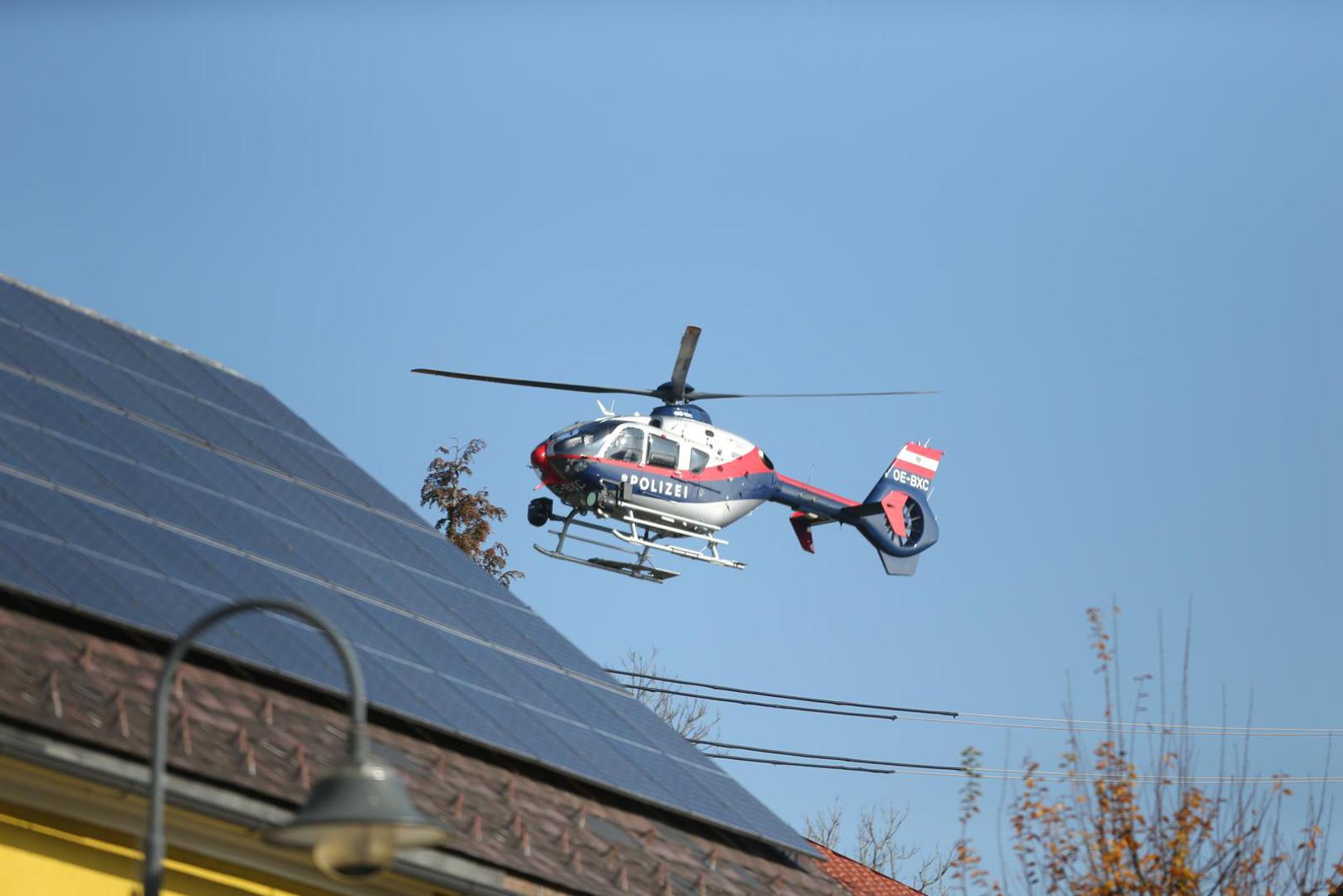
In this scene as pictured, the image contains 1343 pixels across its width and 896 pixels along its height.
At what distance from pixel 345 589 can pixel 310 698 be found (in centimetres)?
272

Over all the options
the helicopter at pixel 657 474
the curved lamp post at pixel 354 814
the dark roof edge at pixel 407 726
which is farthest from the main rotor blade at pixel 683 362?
the curved lamp post at pixel 354 814

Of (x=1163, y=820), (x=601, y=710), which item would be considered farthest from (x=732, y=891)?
(x=1163, y=820)

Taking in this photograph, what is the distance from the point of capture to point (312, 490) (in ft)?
62.6

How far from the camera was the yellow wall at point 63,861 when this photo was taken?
11461 millimetres

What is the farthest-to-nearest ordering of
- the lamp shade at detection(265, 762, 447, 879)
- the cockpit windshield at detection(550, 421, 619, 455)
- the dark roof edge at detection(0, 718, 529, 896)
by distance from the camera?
1. the cockpit windshield at detection(550, 421, 619, 455)
2. the dark roof edge at detection(0, 718, 529, 896)
3. the lamp shade at detection(265, 762, 447, 879)

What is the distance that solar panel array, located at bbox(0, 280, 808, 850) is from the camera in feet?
47.2

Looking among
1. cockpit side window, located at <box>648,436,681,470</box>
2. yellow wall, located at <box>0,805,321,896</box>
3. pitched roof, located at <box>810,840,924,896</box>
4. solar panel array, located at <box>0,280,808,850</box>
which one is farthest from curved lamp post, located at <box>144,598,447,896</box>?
cockpit side window, located at <box>648,436,681,470</box>

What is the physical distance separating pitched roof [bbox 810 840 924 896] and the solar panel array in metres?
4.54

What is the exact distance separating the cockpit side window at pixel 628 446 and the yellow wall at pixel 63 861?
70.4ft

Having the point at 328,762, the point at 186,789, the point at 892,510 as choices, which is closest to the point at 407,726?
the point at 328,762

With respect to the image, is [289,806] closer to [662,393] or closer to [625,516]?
[625,516]

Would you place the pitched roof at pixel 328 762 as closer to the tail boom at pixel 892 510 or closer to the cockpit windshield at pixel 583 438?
the cockpit windshield at pixel 583 438

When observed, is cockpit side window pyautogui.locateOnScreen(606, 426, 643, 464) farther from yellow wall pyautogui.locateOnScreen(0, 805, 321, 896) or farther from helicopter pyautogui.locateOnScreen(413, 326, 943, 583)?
yellow wall pyautogui.locateOnScreen(0, 805, 321, 896)

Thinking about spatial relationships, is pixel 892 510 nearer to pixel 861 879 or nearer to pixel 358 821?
pixel 861 879
